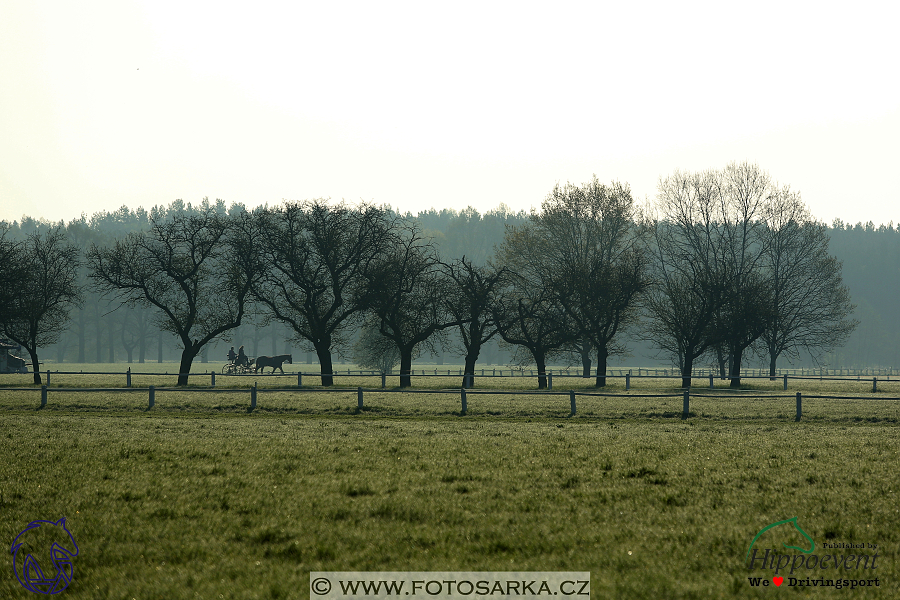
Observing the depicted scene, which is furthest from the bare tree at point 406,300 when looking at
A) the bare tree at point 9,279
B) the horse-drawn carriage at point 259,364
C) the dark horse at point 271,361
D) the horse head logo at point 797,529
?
the horse head logo at point 797,529

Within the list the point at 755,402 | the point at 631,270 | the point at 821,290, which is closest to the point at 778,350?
the point at 821,290

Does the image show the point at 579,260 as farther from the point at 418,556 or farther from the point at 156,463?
the point at 418,556

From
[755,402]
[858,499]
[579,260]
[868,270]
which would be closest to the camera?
[858,499]

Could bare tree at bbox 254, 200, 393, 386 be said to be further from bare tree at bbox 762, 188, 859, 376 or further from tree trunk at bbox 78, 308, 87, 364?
tree trunk at bbox 78, 308, 87, 364

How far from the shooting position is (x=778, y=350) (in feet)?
181

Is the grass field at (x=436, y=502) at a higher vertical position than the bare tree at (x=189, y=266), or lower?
lower

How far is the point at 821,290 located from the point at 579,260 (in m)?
22.5

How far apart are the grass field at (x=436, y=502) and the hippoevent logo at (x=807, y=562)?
73mm

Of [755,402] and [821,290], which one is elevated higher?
[821,290]

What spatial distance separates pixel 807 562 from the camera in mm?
6938

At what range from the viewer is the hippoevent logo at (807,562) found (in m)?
6.44

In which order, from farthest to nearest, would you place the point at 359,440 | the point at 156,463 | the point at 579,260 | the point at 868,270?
the point at 868,270, the point at 579,260, the point at 359,440, the point at 156,463

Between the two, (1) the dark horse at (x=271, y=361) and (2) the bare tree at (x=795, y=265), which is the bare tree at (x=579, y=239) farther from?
(1) the dark horse at (x=271, y=361)

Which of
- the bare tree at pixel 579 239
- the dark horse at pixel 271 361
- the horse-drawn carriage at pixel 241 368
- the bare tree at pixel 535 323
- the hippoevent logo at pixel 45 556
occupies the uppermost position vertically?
the bare tree at pixel 579 239
